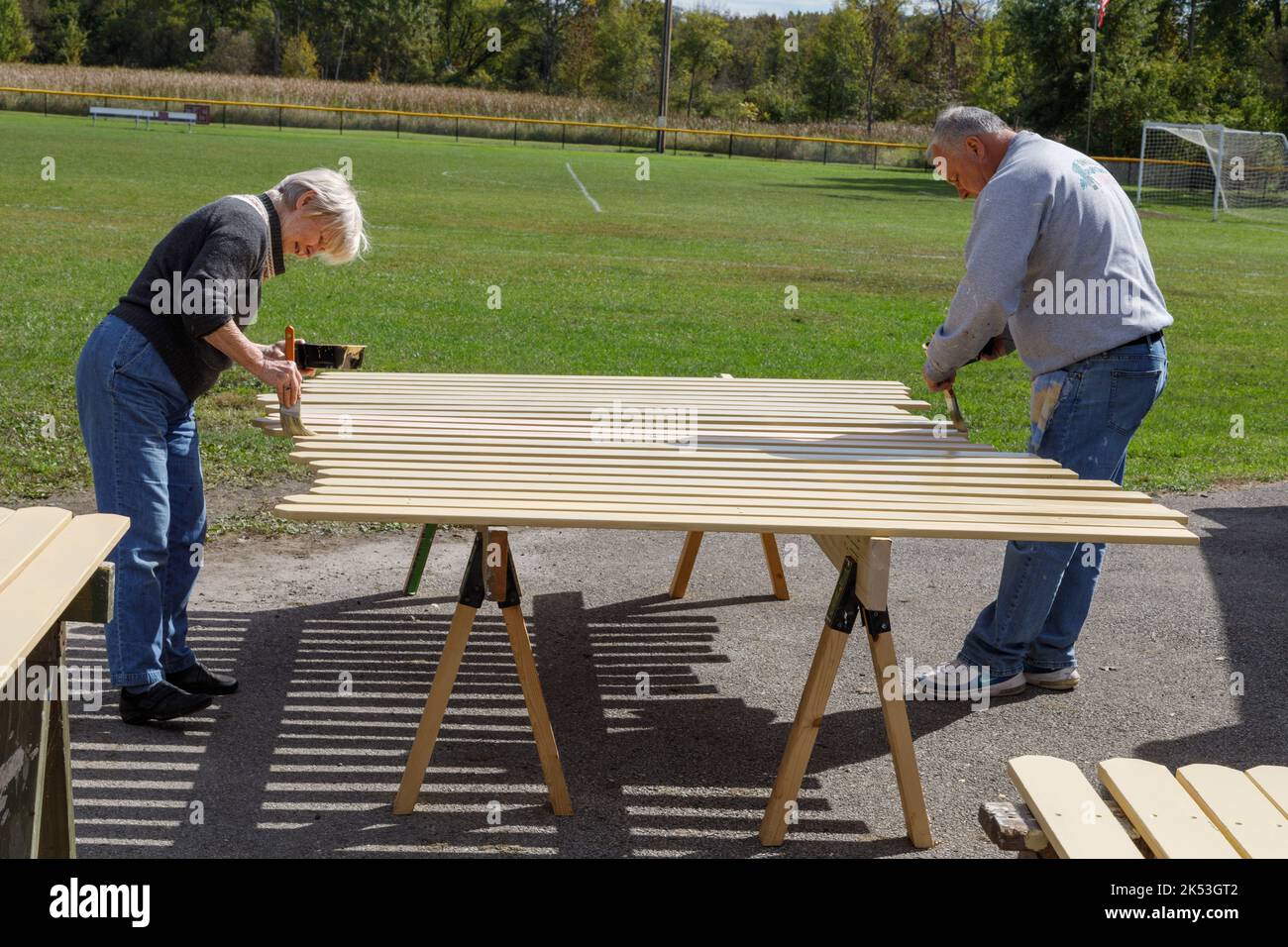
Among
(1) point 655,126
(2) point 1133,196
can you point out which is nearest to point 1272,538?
(2) point 1133,196

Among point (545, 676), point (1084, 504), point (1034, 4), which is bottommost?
point (545, 676)

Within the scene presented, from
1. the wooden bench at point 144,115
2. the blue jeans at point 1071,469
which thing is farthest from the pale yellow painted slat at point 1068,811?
the wooden bench at point 144,115

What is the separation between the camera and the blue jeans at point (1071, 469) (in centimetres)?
499

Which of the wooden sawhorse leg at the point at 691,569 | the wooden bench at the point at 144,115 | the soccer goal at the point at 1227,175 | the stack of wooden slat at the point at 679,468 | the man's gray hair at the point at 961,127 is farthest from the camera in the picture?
the wooden bench at the point at 144,115

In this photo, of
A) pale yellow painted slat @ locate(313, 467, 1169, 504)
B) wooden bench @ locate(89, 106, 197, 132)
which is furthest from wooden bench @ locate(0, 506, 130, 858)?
wooden bench @ locate(89, 106, 197, 132)

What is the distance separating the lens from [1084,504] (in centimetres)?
420

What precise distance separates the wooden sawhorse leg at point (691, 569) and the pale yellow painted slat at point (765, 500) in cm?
214

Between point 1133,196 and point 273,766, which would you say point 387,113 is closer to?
point 1133,196

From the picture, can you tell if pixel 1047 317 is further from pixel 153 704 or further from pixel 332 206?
pixel 153 704

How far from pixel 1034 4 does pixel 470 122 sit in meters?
22.4

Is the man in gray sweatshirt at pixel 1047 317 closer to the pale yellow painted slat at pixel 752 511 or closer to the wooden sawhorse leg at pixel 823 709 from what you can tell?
the pale yellow painted slat at pixel 752 511

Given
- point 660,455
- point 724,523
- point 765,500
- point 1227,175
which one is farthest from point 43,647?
point 1227,175

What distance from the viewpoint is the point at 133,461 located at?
452 cm

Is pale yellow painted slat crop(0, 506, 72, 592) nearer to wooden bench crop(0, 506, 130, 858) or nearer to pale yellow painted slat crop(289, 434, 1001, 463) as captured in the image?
wooden bench crop(0, 506, 130, 858)
